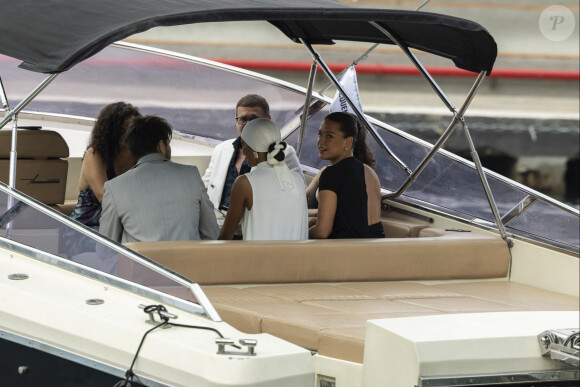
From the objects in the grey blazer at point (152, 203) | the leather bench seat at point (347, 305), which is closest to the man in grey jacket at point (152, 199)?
the grey blazer at point (152, 203)

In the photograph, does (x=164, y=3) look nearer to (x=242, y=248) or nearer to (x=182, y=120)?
(x=242, y=248)

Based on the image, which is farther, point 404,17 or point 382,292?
point 382,292

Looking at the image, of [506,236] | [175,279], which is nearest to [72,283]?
[175,279]

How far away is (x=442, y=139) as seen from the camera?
11.2 feet

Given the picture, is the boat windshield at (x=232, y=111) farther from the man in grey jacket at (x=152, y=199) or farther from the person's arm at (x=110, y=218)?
the person's arm at (x=110, y=218)

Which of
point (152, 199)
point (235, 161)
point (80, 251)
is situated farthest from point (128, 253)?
point (235, 161)

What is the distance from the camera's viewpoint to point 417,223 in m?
3.96

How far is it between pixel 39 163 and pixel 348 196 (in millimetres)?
1122

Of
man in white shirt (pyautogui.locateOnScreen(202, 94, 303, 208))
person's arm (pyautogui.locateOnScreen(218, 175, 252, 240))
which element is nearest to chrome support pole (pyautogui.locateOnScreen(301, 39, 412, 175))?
man in white shirt (pyautogui.locateOnScreen(202, 94, 303, 208))

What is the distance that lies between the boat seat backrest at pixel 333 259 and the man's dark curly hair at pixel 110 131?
0.89 m

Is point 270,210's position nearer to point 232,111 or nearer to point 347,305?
point 347,305

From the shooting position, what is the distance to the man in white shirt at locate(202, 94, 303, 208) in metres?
4.05

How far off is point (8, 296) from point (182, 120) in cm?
299

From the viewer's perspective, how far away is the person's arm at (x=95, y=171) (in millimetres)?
3426
